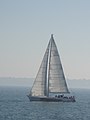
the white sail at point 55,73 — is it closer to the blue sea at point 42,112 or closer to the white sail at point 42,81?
the white sail at point 42,81

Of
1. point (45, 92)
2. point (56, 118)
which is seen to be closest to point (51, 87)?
point (45, 92)

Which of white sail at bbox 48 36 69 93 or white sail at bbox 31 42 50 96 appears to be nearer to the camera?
white sail at bbox 48 36 69 93

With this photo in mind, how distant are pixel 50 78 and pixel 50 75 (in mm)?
928

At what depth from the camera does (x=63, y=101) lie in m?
124

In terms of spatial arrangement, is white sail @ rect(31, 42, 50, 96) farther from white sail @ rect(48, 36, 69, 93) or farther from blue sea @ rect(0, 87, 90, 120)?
blue sea @ rect(0, 87, 90, 120)

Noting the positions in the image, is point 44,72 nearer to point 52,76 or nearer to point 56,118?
point 52,76

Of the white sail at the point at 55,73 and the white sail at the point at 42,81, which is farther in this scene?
the white sail at the point at 42,81

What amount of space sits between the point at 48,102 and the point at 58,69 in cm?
1017

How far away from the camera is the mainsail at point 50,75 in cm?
12000

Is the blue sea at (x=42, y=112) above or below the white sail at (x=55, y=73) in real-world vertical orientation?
below

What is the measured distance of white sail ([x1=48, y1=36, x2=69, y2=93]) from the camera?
120062mm

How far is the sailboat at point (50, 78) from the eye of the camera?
12006 centimetres

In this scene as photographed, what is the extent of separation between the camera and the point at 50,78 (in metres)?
121

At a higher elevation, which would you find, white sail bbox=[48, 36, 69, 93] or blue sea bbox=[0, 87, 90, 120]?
white sail bbox=[48, 36, 69, 93]
